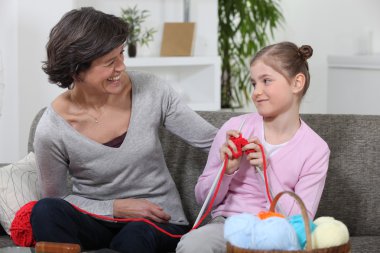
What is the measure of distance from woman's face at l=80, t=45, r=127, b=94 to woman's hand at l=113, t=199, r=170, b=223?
1.08 ft

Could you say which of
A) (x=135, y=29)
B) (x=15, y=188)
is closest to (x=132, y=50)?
(x=135, y=29)

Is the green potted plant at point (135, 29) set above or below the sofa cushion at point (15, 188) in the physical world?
above

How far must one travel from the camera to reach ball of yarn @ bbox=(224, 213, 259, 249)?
5.26 feet

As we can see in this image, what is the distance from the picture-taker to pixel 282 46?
2242mm

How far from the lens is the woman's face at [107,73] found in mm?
2307

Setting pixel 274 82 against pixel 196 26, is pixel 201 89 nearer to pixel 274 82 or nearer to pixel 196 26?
pixel 196 26

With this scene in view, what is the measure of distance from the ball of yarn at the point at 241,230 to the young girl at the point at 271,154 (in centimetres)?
45

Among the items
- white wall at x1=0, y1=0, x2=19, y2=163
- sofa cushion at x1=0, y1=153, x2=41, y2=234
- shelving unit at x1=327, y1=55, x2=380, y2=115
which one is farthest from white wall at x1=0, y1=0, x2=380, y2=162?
sofa cushion at x1=0, y1=153, x2=41, y2=234

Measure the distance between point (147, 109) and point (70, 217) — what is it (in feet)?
1.37

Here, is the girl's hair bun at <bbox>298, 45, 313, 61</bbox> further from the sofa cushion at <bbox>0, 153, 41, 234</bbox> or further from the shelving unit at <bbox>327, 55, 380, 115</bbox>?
the shelving unit at <bbox>327, 55, 380, 115</bbox>

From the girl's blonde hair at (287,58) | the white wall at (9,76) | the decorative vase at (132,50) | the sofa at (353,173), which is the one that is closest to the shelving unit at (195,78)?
the decorative vase at (132,50)

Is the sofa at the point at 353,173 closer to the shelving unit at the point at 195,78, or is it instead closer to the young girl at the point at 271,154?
the young girl at the point at 271,154

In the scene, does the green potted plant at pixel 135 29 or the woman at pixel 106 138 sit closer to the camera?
the woman at pixel 106 138

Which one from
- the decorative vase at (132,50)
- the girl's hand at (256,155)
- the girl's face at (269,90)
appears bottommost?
the girl's hand at (256,155)
